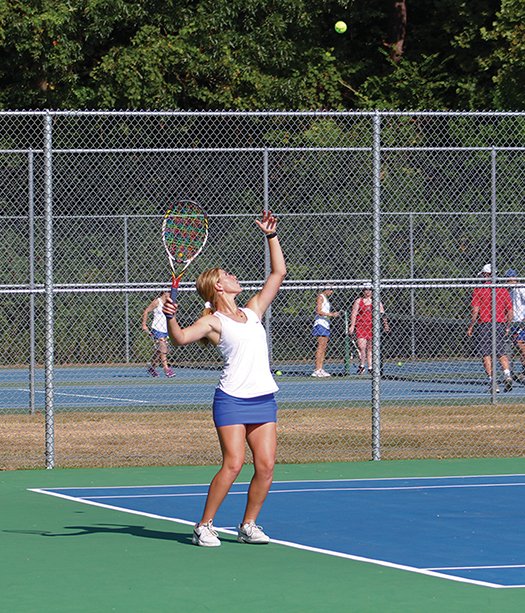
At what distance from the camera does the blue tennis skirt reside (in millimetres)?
9562

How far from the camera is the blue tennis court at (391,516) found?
9430 millimetres

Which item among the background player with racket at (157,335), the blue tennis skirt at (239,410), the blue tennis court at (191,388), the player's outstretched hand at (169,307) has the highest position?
the player's outstretched hand at (169,307)

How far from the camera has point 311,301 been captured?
84.1ft

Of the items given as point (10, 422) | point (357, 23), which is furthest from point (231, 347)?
point (357, 23)

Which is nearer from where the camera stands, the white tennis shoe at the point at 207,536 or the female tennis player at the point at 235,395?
the female tennis player at the point at 235,395

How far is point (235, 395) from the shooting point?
31.4ft

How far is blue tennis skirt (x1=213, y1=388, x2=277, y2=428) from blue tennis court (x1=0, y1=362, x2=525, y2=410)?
990cm

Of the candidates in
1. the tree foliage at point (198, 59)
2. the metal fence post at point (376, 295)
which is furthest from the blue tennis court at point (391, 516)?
the tree foliage at point (198, 59)

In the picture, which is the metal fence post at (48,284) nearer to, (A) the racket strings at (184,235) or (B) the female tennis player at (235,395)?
(A) the racket strings at (184,235)

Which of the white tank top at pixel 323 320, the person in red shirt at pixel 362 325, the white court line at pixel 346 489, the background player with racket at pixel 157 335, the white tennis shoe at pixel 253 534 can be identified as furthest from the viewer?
the person in red shirt at pixel 362 325

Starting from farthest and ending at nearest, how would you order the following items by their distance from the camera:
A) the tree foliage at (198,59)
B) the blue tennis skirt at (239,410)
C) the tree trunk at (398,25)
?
the tree trunk at (398,25) < the tree foliage at (198,59) < the blue tennis skirt at (239,410)

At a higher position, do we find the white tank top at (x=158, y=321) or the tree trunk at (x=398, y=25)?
the tree trunk at (x=398, y=25)

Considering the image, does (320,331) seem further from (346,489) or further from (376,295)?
(346,489)

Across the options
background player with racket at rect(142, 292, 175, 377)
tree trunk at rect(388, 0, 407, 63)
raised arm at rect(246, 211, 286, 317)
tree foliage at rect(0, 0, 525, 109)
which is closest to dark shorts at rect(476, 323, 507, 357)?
background player with racket at rect(142, 292, 175, 377)
